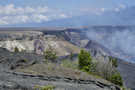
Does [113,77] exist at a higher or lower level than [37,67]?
lower

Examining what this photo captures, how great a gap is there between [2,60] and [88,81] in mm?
26803

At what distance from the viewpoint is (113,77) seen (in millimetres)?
43594

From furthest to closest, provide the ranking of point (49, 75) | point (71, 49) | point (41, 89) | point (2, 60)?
point (71, 49) → point (2, 60) → point (49, 75) → point (41, 89)

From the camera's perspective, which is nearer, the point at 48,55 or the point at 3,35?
the point at 48,55

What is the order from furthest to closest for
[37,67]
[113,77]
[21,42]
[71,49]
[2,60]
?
[71,49], [21,42], [2,60], [113,77], [37,67]

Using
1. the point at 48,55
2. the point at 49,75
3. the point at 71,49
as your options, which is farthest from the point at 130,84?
the point at 71,49

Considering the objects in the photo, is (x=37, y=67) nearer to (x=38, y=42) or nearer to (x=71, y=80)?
(x=71, y=80)

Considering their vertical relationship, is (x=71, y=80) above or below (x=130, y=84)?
above

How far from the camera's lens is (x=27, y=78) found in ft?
105

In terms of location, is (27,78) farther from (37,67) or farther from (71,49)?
(71,49)

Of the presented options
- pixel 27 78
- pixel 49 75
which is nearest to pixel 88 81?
pixel 49 75

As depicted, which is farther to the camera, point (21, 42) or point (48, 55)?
point (21, 42)

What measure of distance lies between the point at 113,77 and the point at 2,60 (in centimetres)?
2883

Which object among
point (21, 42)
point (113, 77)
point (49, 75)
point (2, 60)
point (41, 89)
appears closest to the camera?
point (41, 89)
